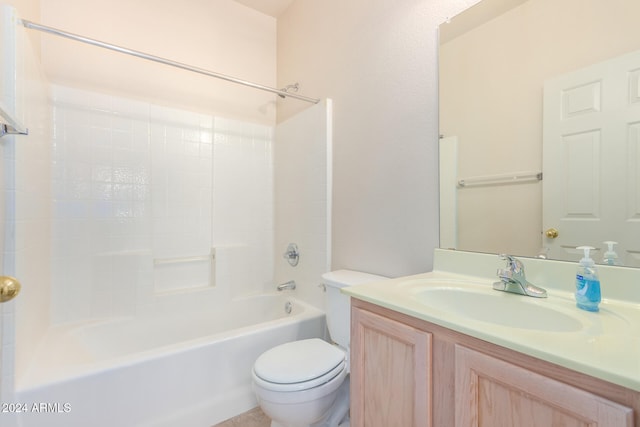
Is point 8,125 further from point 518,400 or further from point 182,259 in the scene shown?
point 518,400

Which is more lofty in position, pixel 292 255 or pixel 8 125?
pixel 8 125

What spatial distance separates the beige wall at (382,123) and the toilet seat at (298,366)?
1.66 ft

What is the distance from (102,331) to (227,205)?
1.12 metres

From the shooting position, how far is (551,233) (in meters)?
1.00

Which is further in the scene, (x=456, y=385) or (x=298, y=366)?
(x=298, y=366)

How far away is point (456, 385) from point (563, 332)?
0.88 ft

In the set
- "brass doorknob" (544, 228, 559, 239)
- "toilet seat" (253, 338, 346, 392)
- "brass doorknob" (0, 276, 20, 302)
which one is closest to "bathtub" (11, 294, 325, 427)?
"toilet seat" (253, 338, 346, 392)

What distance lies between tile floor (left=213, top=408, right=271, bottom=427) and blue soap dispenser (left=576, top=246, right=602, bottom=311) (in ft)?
4.94

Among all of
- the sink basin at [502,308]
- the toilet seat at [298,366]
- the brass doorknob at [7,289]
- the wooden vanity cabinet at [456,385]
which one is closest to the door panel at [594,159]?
the sink basin at [502,308]

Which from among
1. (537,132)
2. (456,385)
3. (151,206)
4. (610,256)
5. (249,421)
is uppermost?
(537,132)

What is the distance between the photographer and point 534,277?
1.01 m

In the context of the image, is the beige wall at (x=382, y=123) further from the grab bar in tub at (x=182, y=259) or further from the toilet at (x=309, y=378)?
the grab bar in tub at (x=182, y=259)

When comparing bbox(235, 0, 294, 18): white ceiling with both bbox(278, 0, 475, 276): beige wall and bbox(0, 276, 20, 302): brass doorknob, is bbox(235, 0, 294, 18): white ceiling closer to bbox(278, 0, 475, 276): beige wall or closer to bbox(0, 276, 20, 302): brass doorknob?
bbox(278, 0, 475, 276): beige wall

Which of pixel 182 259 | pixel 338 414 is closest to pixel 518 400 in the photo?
pixel 338 414
